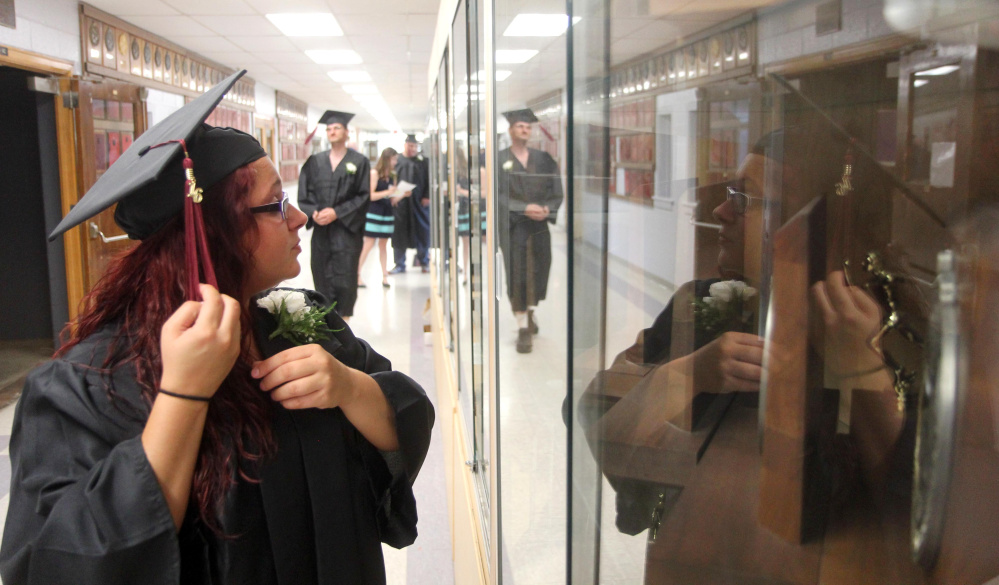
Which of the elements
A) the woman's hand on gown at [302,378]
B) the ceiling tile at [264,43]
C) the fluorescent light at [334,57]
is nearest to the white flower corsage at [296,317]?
the woman's hand on gown at [302,378]

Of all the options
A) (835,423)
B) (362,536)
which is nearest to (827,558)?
(835,423)

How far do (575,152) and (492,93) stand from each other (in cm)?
62

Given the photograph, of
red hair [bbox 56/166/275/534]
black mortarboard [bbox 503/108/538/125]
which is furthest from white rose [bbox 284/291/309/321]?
black mortarboard [bbox 503/108/538/125]

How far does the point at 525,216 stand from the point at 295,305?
0.42 metres

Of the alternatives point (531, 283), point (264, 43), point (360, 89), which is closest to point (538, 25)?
point (531, 283)

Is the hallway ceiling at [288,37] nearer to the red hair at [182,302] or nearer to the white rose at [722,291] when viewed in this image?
the red hair at [182,302]

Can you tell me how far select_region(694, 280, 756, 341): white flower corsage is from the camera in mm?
475

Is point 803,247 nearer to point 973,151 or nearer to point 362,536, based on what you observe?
point 973,151

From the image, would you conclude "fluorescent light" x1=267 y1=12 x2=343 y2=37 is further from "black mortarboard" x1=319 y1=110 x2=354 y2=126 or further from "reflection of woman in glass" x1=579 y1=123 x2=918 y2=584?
"reflection of woman in glass" x1=579 y1=123 x2=918 y2=584

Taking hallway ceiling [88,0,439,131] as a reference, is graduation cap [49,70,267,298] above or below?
below

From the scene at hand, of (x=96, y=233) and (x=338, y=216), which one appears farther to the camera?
(x=338, y=216)

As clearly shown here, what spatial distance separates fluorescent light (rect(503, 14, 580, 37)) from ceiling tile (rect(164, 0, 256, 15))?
23.7 feet

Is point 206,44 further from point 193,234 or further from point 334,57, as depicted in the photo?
point 193,234

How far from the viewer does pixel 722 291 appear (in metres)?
0.50
